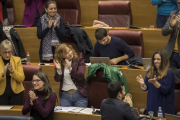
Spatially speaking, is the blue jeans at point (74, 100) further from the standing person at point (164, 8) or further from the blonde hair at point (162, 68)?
the standing person at point (164, 8)

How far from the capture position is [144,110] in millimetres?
4031

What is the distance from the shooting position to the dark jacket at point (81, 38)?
5.24 metres

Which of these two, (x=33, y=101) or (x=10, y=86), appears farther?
(x=10, y=86)

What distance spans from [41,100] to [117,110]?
2.19 ft

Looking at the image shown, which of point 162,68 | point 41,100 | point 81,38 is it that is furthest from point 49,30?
point 162,68

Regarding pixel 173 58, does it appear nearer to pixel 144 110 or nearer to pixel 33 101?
pixel 144 110

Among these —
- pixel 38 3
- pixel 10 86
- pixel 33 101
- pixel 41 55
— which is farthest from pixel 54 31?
pixel 33 101

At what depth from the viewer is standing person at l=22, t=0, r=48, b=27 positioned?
580cm

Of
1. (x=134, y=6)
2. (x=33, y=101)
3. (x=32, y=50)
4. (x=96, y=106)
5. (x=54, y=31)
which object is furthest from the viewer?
(x=134, y=6)

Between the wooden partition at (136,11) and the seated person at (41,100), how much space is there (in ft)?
8.35

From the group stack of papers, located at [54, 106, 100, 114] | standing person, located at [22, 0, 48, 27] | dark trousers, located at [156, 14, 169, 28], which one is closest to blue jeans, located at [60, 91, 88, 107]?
stack of papers, located at [54, 106, 100, 114]

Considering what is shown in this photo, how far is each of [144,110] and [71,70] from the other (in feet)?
2.21

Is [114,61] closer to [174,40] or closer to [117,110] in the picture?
[174,40]

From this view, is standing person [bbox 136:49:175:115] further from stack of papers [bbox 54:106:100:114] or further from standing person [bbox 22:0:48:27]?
standing person [bbox 22:0:48:27]
